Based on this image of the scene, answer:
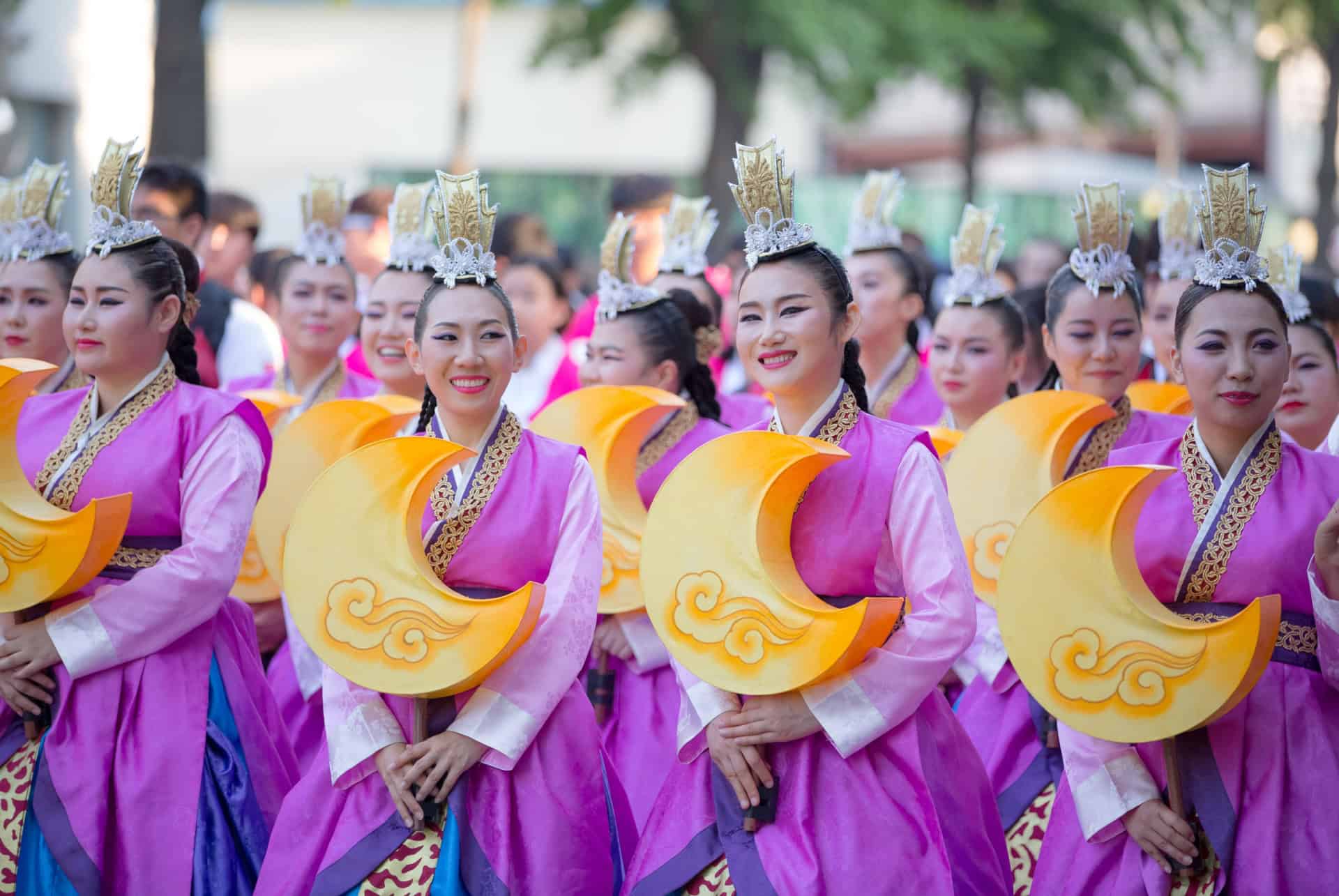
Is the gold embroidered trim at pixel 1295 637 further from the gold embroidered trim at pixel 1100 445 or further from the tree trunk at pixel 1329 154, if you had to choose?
the tree trunk at pixel 1329 154

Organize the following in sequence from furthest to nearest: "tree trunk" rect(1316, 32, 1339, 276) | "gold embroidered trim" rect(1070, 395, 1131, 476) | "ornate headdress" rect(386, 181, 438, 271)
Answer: "tree trunk" rect(1316, 32, 1339, 276), "ornate headdress" rect(386, 181, 438, 271), "gold embroidered trim" rect(1070, 395, 1131, 476)

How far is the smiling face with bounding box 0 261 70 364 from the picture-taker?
4.36m

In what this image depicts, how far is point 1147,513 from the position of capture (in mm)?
3102

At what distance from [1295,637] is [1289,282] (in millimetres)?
1568

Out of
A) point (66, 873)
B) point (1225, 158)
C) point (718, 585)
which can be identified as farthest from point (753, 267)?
point (1225, 158)

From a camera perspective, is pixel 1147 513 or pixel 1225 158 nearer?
pixel 1147 513

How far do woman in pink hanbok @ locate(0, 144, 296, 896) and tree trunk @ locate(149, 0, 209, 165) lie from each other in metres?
5.71

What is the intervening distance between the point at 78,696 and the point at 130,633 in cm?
18

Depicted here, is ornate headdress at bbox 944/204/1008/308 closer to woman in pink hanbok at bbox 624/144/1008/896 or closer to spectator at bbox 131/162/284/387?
woman in pink hanbok at bbox 624/144/1008/896

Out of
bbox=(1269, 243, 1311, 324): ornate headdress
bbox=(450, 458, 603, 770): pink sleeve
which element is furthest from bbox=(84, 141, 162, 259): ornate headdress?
bbox=(1269, 243, 1311, 324): ornate headdress

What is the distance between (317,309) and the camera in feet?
16.7

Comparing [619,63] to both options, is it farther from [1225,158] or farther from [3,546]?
[1225,158]

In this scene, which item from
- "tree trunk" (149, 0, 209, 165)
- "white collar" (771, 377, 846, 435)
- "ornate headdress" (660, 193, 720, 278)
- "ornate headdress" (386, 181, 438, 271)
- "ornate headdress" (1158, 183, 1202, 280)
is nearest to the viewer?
"white collar" (771, 377, 846, 435)

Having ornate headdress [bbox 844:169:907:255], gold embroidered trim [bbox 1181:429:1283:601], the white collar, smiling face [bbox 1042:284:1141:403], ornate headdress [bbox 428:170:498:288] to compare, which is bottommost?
gold embroidered trim [bbox 1181:429:1283:601]
